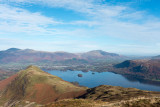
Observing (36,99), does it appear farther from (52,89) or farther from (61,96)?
(61,96)

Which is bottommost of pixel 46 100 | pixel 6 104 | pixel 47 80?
pixel 6 104

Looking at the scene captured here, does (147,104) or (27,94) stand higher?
(147,104)

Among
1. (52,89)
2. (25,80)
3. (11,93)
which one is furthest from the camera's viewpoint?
(25,80)

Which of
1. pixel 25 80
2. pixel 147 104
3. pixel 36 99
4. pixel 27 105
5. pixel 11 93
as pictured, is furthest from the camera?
pixel 25 80

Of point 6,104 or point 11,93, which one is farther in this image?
point 11,93

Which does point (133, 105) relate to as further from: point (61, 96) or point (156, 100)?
point (61, 96)

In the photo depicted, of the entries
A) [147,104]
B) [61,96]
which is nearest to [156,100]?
[147,104]

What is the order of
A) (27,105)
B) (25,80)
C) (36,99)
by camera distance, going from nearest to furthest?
(27,105) < (36,99) < (25,80)

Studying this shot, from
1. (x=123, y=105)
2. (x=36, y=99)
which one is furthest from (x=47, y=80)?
(x=123, y=105)

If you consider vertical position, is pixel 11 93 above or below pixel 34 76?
below
